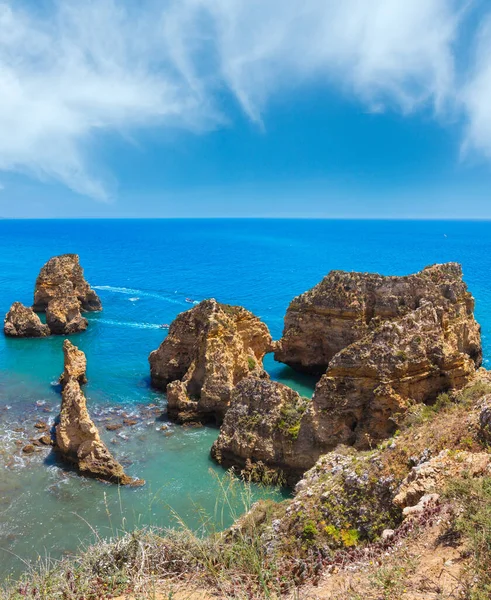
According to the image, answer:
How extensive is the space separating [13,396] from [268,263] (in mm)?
89675

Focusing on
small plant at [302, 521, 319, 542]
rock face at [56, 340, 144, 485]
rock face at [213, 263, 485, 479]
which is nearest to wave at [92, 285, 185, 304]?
rock face at [56, 340, 144, 485]

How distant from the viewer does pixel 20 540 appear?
18562 millimetres

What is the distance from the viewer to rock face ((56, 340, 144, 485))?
2258cm

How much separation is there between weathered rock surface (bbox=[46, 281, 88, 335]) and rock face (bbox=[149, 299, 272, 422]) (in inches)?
825

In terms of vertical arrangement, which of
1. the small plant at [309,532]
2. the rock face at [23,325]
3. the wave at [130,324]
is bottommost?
the small plant at [309,532]

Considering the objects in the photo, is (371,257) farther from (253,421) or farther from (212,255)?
(253,421)

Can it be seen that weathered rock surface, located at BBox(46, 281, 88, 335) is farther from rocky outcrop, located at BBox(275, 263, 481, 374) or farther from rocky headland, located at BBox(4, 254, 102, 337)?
rocky outcrop, located at BBox(275, 263, 481, 374)

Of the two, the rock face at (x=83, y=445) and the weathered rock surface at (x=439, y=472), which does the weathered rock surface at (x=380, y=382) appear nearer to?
the weathered rock surface at (x=439, y=472)

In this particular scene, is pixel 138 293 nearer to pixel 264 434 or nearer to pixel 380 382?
pixel 264 434

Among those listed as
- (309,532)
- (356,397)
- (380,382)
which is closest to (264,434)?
(356,397)

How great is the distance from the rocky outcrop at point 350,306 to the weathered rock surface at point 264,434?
9.50m

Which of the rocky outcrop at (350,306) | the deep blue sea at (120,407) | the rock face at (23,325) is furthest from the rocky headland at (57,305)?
the rocky outcrop at (350,306)

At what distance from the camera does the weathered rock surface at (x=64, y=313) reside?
170ft

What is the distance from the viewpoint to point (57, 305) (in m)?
52.5
